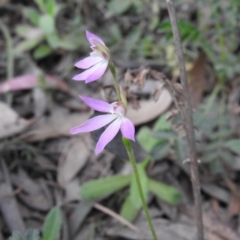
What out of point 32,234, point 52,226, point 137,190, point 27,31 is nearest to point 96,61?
point 32,234

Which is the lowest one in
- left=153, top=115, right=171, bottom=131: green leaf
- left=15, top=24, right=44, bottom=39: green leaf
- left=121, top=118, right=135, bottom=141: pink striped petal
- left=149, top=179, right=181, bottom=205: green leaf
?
left=149, top=179, right=181, bottom=205: green leaf

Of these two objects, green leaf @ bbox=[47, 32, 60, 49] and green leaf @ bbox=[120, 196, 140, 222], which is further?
green leaf @ bbox=[47, 32, 60, 49]

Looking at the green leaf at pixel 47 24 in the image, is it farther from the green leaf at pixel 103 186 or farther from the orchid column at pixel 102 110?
the orchid column at pixel 102 110

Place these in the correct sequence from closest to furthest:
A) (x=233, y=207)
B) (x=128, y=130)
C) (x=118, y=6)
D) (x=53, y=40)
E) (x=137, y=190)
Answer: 1. (x=128, y=130)
2. (x=137, y=190)
3. (x=233, y=207)
4. (x=53, y=40)
5. (x=118, y=6)

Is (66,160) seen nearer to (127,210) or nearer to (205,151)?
(127,210)

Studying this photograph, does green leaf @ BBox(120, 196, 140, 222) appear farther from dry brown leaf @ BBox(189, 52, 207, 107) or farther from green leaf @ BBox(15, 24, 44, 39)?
green leaf @ BBox(15, 24, 44, 39)

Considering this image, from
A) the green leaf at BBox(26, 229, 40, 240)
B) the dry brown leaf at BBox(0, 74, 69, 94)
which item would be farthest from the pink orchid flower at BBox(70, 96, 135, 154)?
the dry brown leaf at BBox(0, 74, 69, 94)

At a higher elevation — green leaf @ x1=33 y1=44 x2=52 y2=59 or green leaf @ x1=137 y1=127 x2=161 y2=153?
green leaf @ x1=33 y1=44 x2=52 y2=59

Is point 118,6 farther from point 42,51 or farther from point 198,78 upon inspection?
Result: point 198,78
